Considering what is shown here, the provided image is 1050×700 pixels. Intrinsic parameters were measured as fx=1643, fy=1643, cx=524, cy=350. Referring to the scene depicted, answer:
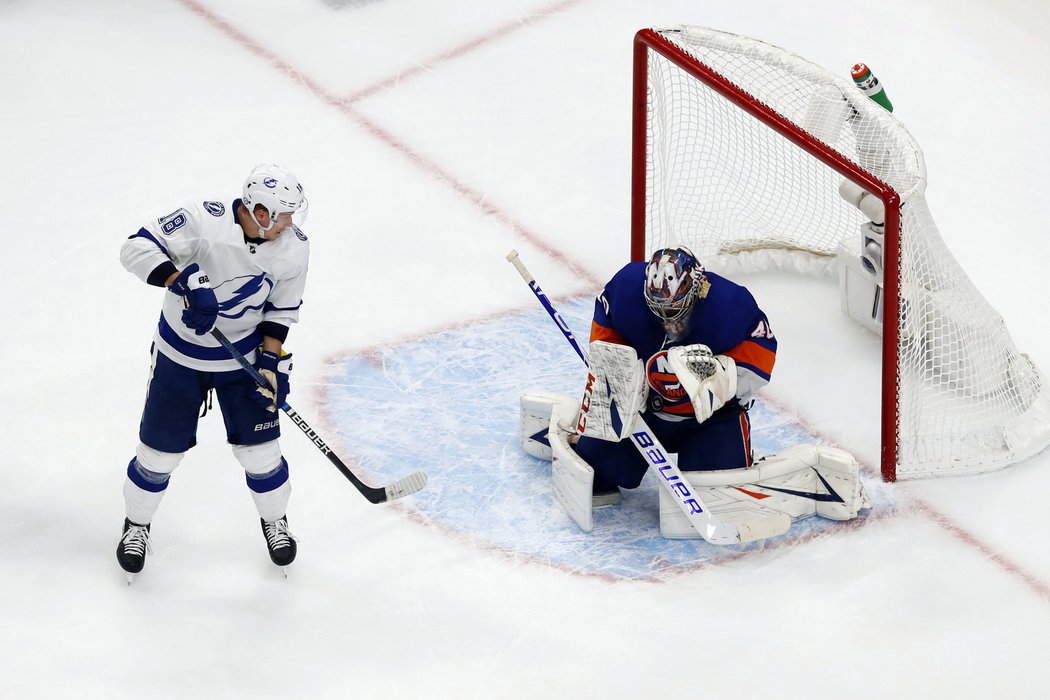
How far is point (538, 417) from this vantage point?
4645 millimetres

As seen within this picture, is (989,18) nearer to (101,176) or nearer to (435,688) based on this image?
(101,176)

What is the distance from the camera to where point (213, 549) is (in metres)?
4.36

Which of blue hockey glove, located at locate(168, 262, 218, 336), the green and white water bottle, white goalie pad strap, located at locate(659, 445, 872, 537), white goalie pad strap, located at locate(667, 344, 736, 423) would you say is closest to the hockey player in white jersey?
blue hockey glove, located at locate(168, 262, 218, 336)

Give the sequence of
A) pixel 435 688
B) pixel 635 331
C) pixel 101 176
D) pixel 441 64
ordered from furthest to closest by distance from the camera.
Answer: pixel 441 64 < pixel 101 176 < pixel 635 331 < pixel 435 688

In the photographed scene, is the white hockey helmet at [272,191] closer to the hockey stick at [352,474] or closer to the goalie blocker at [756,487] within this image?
the hockey stick at [352,474]

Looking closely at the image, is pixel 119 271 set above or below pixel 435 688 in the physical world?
below

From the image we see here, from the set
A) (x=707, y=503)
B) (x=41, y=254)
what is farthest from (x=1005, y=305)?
(x=41, y=254)

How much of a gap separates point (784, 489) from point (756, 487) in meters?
0.09

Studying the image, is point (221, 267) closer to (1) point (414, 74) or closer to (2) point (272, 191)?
(2) point (272, 191)

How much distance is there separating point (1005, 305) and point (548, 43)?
2.44m

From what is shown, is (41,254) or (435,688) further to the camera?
(41,254)

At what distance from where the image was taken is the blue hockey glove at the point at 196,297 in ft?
12.5

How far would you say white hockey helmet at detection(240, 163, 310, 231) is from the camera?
3.84 meters

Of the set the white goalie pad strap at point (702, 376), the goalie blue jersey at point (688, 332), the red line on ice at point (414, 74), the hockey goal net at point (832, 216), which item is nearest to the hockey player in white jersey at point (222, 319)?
the goalie blue jersey at point (688, 332)
